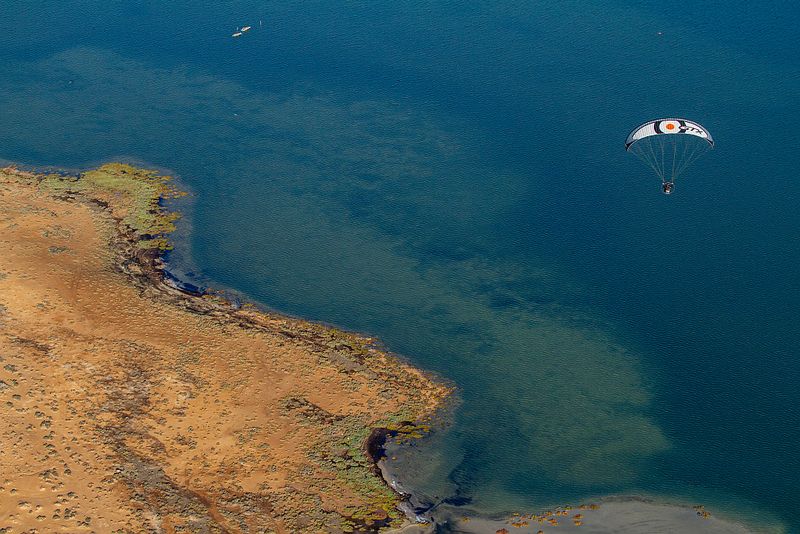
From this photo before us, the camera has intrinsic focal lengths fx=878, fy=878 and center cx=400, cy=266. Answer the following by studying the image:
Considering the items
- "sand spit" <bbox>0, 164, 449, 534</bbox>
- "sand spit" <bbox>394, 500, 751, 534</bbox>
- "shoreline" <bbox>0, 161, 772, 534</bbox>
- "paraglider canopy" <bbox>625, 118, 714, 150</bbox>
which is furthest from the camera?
"paraglider canopy" <bbox>625, 118, 714, 150</bbox>

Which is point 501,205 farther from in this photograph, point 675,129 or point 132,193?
point 132,193

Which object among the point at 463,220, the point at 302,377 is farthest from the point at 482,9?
the point at 302,377

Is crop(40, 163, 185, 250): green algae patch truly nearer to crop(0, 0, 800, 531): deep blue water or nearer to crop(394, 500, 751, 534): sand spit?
crop(0, 0, 800, 531): deep blue water

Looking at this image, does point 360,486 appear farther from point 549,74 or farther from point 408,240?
point 549,74

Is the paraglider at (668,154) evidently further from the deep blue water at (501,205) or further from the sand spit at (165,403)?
the sand spit at (165,403)

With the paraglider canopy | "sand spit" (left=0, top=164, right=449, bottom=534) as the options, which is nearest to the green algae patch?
"sand spit" (left=0, top=164, right=449, bottom=534)
